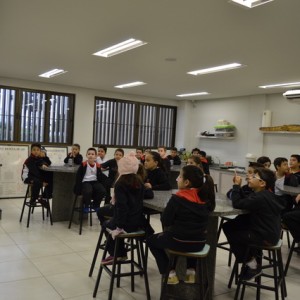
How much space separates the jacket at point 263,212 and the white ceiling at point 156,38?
5.25ft

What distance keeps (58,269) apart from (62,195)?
211 cm

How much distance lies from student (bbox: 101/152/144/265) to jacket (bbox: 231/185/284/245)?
31.8 inches

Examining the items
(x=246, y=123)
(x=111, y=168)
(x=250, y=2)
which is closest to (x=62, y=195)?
(x=111, y=168)

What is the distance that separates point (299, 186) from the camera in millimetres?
4605

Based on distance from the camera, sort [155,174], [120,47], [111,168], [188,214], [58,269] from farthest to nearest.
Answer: [111,168]
[120,47]
[155,174]
[58,269]
[188,214]

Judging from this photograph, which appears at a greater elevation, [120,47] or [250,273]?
[120,47]

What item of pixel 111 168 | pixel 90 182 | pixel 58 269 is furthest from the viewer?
pixel 111 168

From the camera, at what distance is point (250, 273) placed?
9.30 feet

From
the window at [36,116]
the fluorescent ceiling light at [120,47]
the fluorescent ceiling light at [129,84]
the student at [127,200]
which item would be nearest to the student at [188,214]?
the student at [127,200]

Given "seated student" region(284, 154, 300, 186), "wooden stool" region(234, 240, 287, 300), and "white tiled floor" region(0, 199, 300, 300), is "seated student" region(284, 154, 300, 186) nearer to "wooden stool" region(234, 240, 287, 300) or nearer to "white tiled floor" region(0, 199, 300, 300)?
"white tiled floor" region(0, 199, 300, 300)

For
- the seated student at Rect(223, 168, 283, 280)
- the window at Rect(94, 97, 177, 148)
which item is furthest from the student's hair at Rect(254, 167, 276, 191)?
the window at Rect(94, 97, 177, 148)

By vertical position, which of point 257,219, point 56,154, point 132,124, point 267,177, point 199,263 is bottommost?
point 199,263

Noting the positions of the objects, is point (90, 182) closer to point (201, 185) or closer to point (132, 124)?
point (201, 185)

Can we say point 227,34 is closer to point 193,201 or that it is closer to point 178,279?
point 193,201
